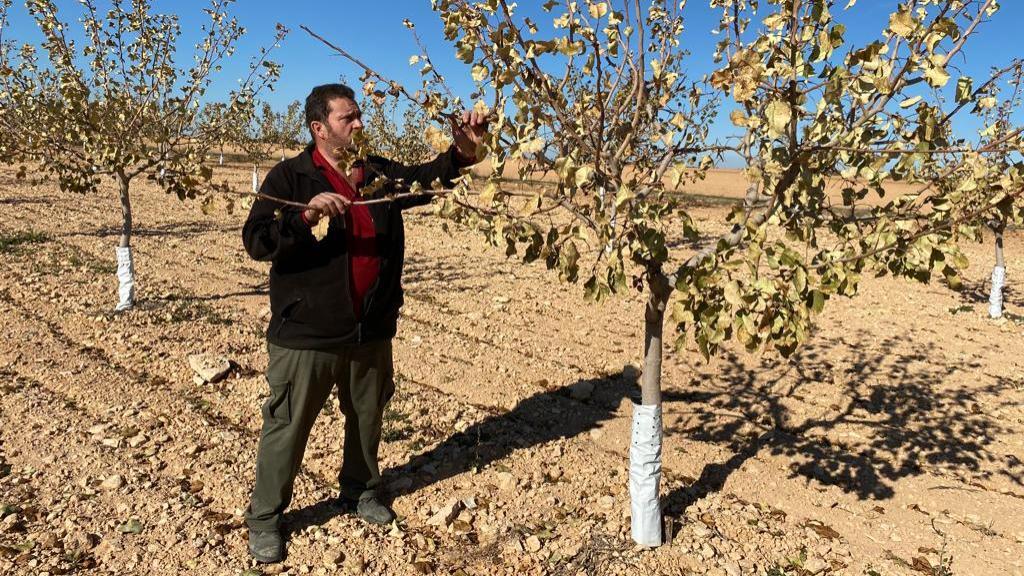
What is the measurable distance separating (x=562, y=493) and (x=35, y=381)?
4909 mm

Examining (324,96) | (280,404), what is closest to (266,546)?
(280,404)

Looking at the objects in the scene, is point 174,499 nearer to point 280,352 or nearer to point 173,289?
point 280,352

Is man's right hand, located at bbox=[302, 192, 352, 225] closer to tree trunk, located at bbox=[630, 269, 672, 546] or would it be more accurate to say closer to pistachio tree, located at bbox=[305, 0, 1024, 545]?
pistachio tree, located at bbox=[305, 0, 1024, 545]

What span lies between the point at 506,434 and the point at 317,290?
8.47ft

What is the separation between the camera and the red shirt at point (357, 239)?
350cm

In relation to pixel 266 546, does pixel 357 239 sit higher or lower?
higher

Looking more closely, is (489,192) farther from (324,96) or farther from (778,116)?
(324,96)

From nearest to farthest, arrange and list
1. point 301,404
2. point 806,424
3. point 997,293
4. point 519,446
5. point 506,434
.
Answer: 1. point 301,404
2. point 519,446
3. point 506,434
4. point 806,424
5. point 997,293

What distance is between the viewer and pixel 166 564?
144 inches

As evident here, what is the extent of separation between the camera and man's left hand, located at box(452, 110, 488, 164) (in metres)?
2.97

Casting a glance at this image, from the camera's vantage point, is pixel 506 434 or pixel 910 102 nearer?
pixel 910 102

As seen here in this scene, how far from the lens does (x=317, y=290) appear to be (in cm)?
345

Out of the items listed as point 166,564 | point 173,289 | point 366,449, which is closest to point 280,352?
point 366,449

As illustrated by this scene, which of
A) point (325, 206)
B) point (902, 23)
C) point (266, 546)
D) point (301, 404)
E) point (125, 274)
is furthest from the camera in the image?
point (125, 274)
